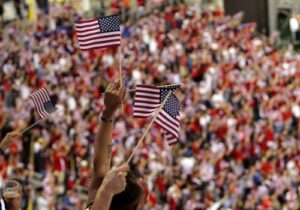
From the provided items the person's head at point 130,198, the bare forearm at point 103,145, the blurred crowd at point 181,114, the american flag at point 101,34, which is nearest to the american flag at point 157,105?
the american flag at point 101,34

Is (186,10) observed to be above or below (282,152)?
above

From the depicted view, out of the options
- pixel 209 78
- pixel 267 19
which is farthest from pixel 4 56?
pixel 267 19

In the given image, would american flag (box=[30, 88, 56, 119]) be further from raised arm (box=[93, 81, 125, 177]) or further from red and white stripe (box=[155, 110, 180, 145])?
raised arm (box=[93, 81, 125, 177])

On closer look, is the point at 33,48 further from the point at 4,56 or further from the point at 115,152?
the point at 115,152

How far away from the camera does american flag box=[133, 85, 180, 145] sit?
16.4 feet

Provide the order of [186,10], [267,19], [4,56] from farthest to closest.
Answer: [267,19] → [186,10] → [4,56]

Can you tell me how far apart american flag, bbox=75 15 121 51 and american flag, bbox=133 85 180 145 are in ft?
1.15

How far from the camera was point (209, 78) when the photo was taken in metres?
21.2

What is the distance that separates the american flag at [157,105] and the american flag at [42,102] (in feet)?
2.50

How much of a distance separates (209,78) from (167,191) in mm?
6525

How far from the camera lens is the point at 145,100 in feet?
16.7


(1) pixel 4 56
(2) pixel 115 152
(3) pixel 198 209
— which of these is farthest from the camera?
(1) pixel 4 56

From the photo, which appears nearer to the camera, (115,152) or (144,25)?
(115,152)

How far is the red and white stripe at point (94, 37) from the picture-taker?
512cm
